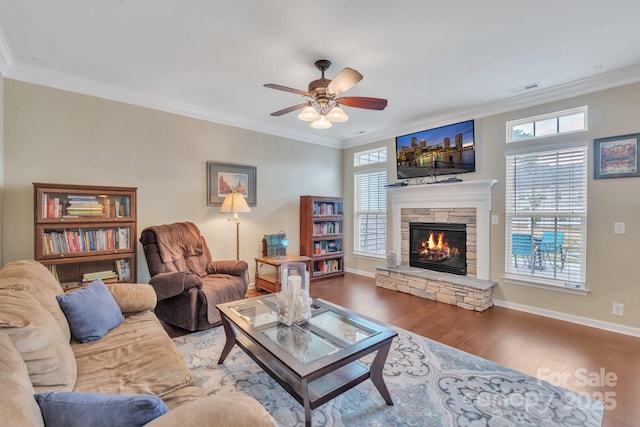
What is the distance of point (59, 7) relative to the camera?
2047mm

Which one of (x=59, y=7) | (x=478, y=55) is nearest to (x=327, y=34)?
(x=478, y=55)

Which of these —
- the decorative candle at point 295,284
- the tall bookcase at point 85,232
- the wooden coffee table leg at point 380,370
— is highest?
the tall bookcase at point 85,232

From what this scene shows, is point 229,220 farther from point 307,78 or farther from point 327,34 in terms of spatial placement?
point 327,34

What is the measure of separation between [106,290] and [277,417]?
61.5 inches

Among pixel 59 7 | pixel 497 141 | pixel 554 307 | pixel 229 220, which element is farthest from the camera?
pixel 229 220

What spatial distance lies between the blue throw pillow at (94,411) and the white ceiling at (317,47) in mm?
2314

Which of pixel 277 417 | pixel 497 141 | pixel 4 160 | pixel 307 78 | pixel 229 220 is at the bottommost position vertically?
pixel 277 417

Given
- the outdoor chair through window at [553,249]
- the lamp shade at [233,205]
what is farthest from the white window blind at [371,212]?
the lamp shade at [233,205]

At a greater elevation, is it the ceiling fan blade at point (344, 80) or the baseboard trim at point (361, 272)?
the ceiling fan blade at point (344, 80)

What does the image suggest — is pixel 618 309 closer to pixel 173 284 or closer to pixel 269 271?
pixel 269 271

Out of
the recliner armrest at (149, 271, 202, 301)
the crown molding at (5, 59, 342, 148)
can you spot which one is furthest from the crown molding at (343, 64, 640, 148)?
the recliner armrest at (149, 271, 202, 301)

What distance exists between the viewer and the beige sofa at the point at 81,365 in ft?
2.69

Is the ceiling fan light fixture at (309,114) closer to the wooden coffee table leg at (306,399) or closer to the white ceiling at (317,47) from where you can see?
the white ceiling at (317,47)

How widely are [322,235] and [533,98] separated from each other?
141 inches
